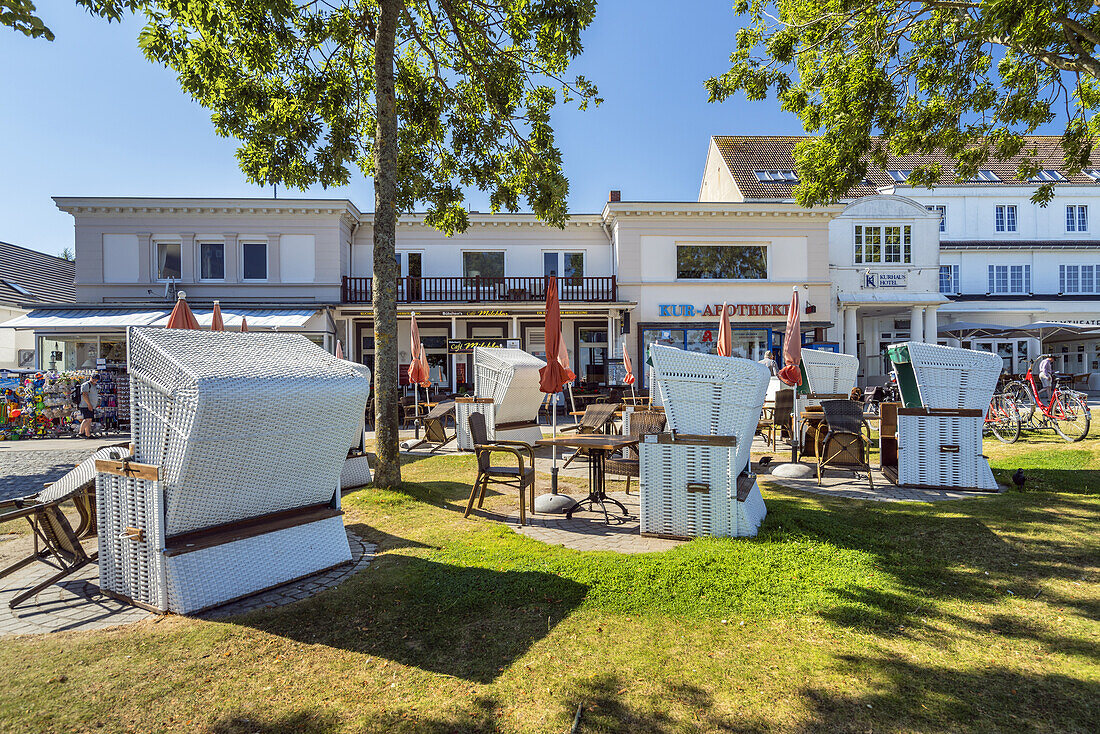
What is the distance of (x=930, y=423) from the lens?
6.88 m

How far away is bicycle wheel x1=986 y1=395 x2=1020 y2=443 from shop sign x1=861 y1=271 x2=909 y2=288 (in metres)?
12.6

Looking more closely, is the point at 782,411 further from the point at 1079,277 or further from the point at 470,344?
the point at 1079,277

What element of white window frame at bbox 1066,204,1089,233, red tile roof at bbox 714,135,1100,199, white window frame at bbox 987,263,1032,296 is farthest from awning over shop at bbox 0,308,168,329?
white window frame at bbox 1066,204,1089,233

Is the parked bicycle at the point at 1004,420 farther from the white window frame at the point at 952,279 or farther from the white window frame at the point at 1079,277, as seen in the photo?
the white window frame at the point at 1079,277

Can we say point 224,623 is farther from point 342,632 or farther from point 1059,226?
point 1059,226

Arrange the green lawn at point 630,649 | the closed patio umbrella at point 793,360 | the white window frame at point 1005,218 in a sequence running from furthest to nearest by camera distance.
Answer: the white window frame at point 1005,218 → the closed patio umbrella at point 793,360 → the green lawn at point 630,649

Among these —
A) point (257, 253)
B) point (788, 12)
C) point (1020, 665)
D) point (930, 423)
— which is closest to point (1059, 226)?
point (788, 12)

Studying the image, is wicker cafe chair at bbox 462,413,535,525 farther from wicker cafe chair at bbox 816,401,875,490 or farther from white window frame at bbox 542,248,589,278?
white window frame at bbox 542,248,589,278

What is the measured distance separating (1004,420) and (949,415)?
642 cm

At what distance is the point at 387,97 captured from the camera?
7051 mm

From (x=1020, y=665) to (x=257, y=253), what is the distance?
22.6 m

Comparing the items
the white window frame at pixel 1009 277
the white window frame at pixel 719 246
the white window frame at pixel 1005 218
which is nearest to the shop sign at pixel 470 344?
the white window frame at pixel 719 246

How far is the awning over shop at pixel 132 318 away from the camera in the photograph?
55.3 ft

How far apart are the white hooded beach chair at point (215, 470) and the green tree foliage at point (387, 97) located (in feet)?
9.75
